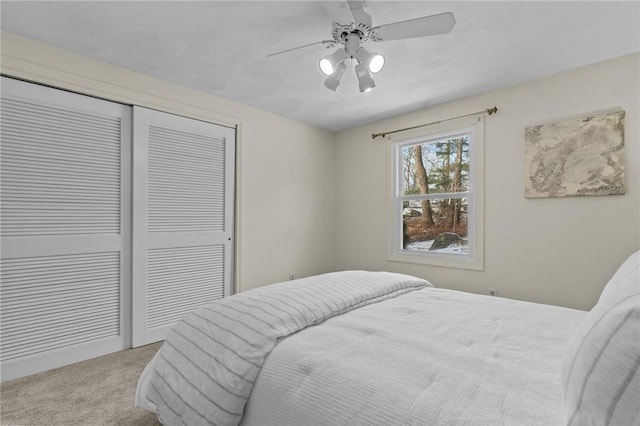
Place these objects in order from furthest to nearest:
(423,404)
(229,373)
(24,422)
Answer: (24,422)
(229,373)
(423,404)

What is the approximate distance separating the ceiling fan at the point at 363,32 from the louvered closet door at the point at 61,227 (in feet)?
6.22

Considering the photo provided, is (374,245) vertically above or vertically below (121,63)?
below

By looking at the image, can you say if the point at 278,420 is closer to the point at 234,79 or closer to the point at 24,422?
the point at 24,422

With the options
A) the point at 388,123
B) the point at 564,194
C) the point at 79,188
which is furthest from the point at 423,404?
the point at 388,123

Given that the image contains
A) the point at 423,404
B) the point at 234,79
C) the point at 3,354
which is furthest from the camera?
the point at 234,79

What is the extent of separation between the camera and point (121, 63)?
261 cm

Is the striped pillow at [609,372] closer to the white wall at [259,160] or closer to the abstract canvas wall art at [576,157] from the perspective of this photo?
the abstract canvas wall art at [576,157]

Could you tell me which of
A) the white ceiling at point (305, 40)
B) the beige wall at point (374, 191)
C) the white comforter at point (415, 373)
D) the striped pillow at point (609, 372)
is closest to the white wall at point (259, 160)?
the beige wall at point (374, 191)

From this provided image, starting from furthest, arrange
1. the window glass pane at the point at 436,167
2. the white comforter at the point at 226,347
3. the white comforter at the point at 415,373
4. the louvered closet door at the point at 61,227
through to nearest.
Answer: the window glass pane at the point at 436,167, the louvered closet door at the point at 61,227, the white comforter at the point at 226,347, the white comforter at the point at 415,373

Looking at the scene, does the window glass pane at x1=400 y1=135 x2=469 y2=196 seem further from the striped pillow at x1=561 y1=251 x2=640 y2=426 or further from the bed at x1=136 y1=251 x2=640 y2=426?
the striped pillow at x1=561 y1=251 x2=640 y2=426

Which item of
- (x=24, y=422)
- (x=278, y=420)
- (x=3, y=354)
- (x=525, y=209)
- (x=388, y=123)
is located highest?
(x=388, y=123)

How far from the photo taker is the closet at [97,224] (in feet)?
7.43

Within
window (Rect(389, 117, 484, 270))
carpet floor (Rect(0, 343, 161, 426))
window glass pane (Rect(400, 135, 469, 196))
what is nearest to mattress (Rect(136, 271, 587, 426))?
carpet floor (Rect(0, 343, 161, 426))

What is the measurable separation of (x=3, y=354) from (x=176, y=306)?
3.81ft
